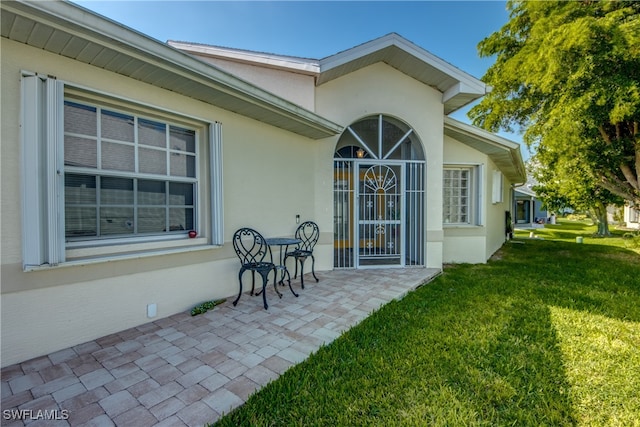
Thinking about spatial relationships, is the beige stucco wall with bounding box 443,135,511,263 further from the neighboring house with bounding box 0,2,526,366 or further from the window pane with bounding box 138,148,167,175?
the window pane with bounding box 138,148,167,175

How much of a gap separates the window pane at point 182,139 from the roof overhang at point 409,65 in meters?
2.95

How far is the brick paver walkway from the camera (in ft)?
6.75

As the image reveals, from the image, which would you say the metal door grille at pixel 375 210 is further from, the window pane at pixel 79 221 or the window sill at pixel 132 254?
the window pane at pixel 79 221

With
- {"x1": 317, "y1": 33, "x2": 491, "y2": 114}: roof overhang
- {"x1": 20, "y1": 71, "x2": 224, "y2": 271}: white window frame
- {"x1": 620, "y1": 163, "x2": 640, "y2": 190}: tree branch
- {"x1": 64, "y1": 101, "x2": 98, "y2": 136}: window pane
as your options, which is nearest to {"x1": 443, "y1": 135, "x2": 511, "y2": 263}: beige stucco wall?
{"x1": 317, "y1": 33, "x2": 491, "y2": 114}: roof overhang

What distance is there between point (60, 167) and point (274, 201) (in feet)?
9.95

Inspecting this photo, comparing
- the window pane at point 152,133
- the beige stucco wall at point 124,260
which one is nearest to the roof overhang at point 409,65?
the beige stucco wall at point 124,260

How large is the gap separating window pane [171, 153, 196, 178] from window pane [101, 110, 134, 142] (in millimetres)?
590

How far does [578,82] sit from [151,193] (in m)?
8.95

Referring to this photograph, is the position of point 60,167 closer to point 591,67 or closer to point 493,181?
point 591,67

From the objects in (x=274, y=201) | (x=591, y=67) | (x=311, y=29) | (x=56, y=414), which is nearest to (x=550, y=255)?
(x=591, y=67)

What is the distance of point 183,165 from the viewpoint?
13.2 ft

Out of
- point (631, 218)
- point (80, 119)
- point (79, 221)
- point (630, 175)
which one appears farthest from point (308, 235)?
point (631, 218)

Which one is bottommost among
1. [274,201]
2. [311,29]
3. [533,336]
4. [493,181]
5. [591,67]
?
[533,336]

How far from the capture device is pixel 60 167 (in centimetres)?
272
